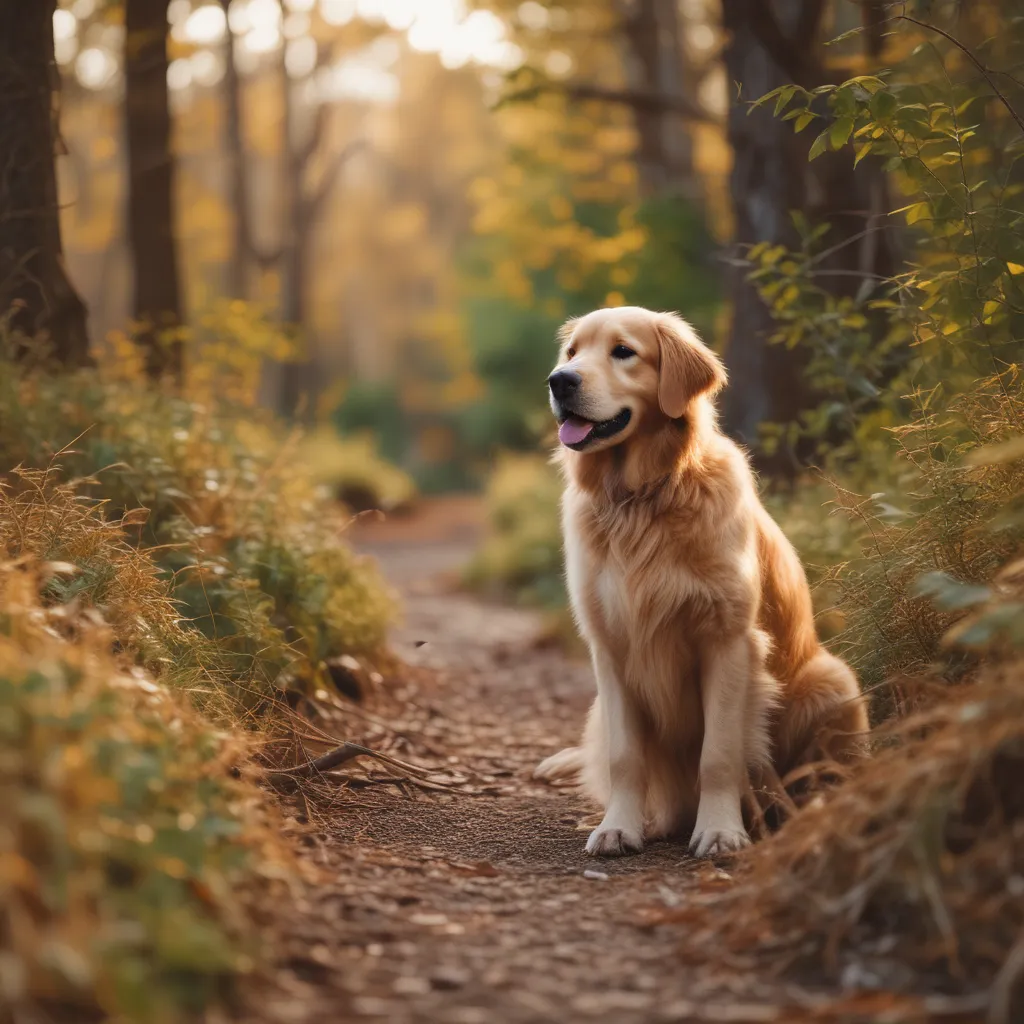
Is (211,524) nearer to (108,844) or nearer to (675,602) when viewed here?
(675,602)

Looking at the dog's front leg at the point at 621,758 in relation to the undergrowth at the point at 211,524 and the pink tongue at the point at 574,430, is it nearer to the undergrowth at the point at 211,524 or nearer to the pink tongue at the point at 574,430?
the pink tongue at the point at 574,430

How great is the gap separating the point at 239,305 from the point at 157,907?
5.97m

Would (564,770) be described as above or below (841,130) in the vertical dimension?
below

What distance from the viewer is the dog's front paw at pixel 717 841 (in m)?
3.54

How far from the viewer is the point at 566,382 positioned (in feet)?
12.6

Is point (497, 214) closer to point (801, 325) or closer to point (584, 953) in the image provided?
point (801, 325)

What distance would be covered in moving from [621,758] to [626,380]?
4.21 ft

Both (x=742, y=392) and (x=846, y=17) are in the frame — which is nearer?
(x=742, y=392)

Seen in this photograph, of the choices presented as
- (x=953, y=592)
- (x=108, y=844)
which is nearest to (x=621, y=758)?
(x=953, y=592)

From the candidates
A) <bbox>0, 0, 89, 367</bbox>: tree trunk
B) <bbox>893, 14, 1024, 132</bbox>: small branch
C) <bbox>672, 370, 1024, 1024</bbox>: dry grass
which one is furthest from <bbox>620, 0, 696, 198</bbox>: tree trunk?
<bbox>672, 370, 1024, 1024</bbox>: dry grass

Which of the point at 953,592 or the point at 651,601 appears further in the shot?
the point at 651,601

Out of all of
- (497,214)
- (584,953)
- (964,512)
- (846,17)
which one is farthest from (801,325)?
(497,214)

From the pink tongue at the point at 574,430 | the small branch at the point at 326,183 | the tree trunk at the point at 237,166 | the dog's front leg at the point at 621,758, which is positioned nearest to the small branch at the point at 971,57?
the pink tongue at the point at 574,430

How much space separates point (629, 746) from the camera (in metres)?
3.86
